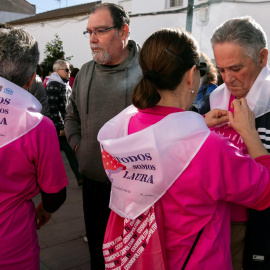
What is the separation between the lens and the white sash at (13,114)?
1513mm

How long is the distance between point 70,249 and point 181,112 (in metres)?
2.68

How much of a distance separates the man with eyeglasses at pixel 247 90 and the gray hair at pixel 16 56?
896 mm

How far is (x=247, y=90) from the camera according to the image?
170 cm

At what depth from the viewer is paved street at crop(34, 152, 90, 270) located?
3.24 m

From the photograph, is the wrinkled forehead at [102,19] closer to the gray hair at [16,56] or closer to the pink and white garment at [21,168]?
the gray hair at [16,56]

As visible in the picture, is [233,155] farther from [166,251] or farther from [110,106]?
[110,106]

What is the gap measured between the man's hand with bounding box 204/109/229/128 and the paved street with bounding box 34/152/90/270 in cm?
217

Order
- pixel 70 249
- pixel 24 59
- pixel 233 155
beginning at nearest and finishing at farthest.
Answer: pixel 233 155 → pixel 24 59 → pixel 70 249

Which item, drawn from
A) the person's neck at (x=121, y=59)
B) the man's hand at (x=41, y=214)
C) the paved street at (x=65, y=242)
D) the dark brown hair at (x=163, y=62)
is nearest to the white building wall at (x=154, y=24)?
the dark brown hair at (x=163, y=62)

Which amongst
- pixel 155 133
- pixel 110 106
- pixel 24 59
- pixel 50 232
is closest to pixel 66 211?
pixel 50 232

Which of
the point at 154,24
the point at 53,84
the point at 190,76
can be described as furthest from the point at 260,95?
the point at 154,24

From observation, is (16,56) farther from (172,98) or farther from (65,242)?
(65,242)

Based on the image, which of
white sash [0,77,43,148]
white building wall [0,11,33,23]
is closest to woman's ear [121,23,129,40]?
white sash [0,77,43,148]

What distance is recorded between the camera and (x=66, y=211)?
450 cm
